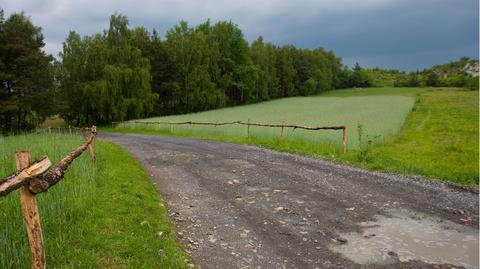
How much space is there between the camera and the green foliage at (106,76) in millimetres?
47531

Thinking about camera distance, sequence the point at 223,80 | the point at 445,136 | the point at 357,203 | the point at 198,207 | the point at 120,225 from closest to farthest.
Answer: the point at 120,225 < the point at 198,207 < the point at 357,203 < the point at 445,136 < the point at 223,80

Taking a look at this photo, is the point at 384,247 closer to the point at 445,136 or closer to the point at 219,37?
the point at 445,136

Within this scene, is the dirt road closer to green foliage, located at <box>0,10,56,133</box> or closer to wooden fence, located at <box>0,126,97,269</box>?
wooden fence, located at <box>0,126,97,269</box>

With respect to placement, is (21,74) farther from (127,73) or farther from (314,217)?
(314,217)

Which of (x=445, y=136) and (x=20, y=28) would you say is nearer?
(x=445, y=136)

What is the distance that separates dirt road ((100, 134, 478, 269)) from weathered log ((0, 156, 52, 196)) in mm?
2932

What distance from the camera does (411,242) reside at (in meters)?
7.20

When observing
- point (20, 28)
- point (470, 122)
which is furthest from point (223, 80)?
point (470, 122)

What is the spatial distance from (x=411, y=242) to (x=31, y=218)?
6.34 meters

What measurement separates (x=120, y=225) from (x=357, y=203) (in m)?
5.77

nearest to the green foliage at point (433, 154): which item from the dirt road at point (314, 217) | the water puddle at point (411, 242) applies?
the dirt road at point (314, 217)

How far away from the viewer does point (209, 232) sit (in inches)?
294

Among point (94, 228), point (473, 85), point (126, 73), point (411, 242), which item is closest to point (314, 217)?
point (411, 242)

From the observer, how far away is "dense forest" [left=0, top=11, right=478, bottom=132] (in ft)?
115
